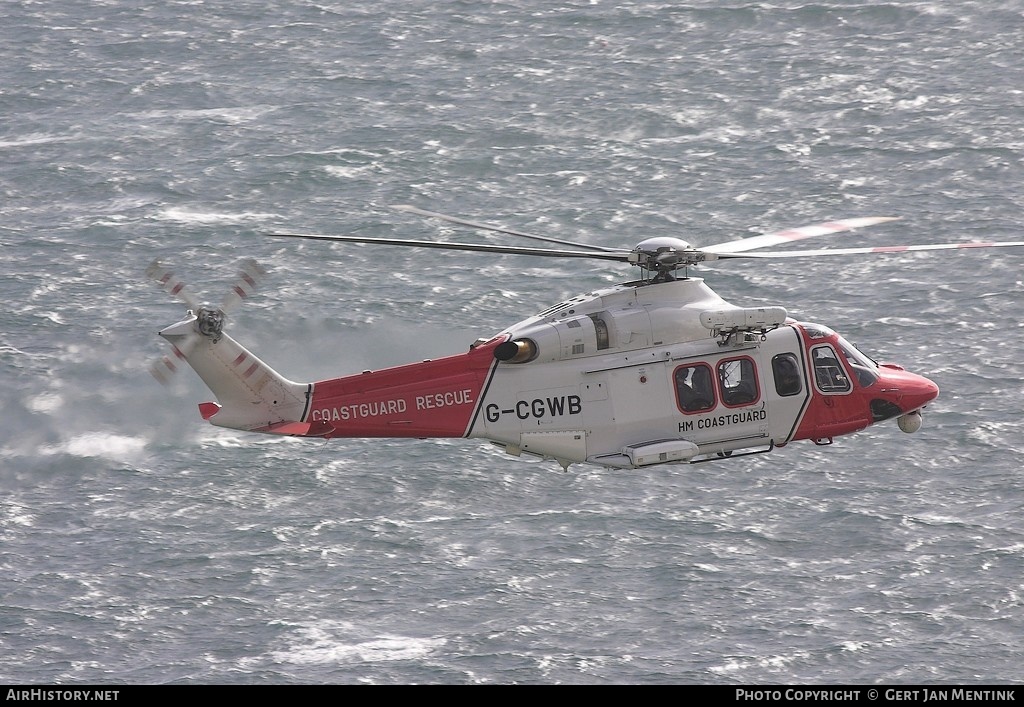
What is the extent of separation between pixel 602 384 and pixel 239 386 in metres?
10.1

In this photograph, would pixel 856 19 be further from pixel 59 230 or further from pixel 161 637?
pixel 161 637

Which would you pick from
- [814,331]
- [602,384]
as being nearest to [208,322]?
[602,384]

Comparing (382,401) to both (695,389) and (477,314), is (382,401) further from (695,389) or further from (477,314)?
(477,314)

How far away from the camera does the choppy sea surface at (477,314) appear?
6600 centimetres

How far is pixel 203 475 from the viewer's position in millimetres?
74250

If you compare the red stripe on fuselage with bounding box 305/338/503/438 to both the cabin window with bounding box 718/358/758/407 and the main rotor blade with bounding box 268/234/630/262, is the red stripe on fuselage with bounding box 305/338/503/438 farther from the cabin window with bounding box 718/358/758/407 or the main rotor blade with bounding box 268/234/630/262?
the cabin window with bounding box 718/358/758/407

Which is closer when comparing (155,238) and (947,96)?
(155,238)

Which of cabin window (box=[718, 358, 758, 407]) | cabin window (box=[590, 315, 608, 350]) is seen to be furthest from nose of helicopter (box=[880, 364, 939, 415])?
cabin window (box=[590, 315, 608, 350])

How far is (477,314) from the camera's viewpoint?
268 ft

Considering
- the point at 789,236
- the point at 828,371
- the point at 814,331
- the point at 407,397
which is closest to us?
the point at 407,397

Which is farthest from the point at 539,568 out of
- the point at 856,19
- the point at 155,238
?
the point at 856,19

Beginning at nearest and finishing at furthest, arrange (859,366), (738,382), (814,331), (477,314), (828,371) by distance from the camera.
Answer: (738,382)
(814,331)
(828,371)
(859,366)
(477,314)
